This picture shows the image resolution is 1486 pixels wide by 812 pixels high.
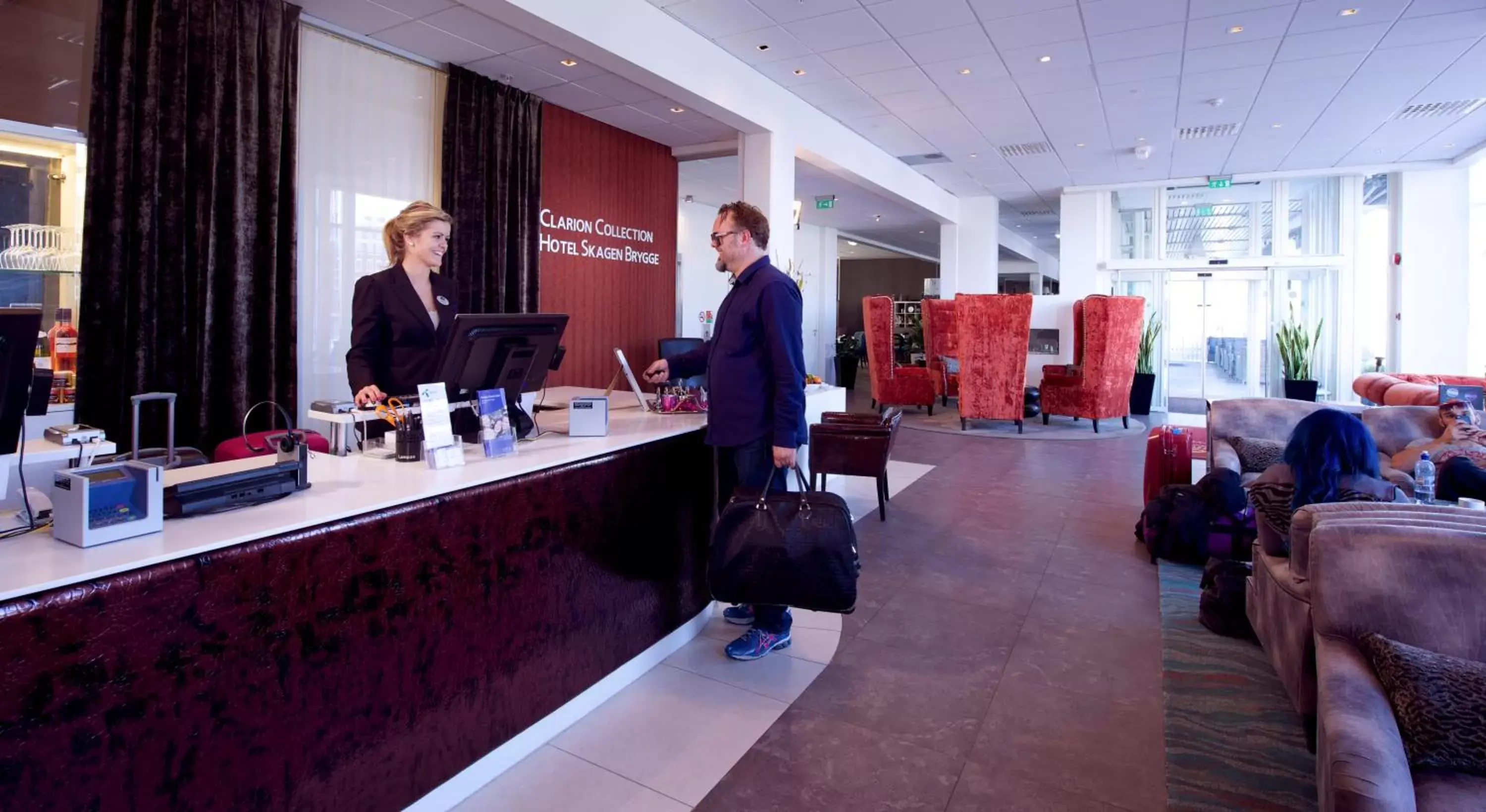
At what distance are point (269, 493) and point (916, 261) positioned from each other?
23248mm

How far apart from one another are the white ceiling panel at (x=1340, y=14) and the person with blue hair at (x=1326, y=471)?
4322 millimetres

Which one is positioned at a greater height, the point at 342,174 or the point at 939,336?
the point at 342,174

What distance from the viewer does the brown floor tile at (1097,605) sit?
362cm

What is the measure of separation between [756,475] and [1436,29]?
22.7 feet

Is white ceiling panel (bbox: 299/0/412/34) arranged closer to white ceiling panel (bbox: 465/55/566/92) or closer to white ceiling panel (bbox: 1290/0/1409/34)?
white ceiling panel (bbox: 465/55/566/92)

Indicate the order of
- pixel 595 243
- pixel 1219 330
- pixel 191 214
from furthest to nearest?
pixel 1219 330, pixel 595 243, pixel 191 214

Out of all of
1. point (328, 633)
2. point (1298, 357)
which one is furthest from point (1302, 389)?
point (328, 633)

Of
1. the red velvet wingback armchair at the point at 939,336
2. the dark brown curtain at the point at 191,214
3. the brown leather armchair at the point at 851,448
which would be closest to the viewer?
the dark brown curtain at the point at 191,214

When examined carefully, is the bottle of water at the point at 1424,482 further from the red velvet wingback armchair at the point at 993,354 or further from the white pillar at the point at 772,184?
the red velvet wingback armchair at the point at 993,354

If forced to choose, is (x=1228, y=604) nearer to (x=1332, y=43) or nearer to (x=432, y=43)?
(x=1332, y=43)

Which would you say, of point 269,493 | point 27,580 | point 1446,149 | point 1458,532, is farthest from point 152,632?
point 1446,149

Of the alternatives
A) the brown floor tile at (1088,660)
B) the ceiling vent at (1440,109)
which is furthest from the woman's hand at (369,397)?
the ceiling vent at (1440,109)

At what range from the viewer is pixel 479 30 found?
5.53 metres

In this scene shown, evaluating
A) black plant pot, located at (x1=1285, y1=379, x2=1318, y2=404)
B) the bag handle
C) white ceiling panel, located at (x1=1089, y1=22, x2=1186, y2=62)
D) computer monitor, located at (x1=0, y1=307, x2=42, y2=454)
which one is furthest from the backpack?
black plant pot, located at (x1=1285, y1=379, x2=1318, y2=404)
